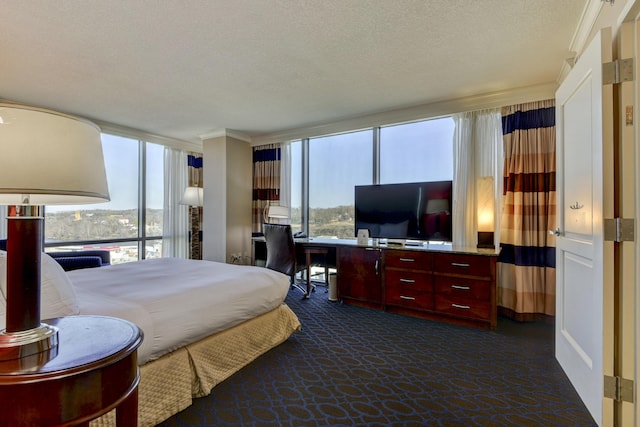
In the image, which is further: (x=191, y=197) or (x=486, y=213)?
(x=191, y=197)

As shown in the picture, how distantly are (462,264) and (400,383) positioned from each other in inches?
57.9

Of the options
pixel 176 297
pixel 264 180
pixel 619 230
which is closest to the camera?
pixel 619 230

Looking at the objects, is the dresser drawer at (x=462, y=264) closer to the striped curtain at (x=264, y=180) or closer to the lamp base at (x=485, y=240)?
the lamp base at (x=485, y=240)

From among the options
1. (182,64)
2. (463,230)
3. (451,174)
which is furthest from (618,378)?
(182,64)

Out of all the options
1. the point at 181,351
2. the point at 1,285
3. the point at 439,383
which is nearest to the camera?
the point at 1,285

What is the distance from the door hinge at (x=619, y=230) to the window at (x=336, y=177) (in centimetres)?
300

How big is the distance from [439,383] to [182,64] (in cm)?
329

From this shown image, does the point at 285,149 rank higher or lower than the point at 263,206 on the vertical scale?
higher

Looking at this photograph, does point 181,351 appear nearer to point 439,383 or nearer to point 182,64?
point 439,383

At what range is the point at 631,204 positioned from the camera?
1.47 m

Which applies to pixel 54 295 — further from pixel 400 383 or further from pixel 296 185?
pixel 296 185

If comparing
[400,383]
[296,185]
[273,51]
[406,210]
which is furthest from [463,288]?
[296,185]

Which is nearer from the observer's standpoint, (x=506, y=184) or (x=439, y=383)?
(x=439, y=383)

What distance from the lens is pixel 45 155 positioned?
2.76 ft
